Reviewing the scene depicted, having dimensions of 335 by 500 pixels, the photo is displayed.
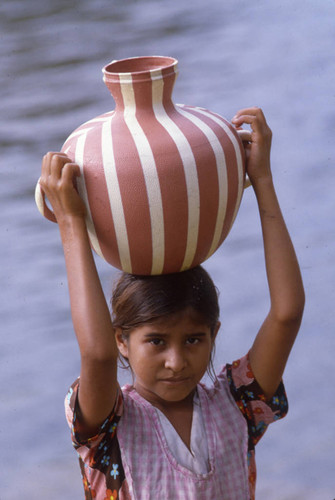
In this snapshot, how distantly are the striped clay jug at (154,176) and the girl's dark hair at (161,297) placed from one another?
123mm

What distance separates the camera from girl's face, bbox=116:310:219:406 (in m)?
1.40

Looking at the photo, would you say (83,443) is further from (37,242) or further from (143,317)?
(37,242)

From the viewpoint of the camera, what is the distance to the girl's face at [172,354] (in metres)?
1.40

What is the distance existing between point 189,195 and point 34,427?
1741 millimetres

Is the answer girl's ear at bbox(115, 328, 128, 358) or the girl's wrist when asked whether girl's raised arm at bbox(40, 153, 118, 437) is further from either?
girl's ear at bbox(115, 328, 128, 358)

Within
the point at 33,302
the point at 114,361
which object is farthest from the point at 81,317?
the point at 33,302

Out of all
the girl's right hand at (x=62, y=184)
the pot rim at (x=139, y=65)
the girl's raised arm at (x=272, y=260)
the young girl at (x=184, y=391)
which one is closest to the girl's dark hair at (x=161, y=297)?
the young girl at (x=184, y=391)

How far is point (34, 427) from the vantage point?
9.15ft

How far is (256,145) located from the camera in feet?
4.49

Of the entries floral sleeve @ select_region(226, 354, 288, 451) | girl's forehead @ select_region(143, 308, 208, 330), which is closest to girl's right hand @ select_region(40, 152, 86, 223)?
girl's forehead @ select_region(143, 308, 208, 330)

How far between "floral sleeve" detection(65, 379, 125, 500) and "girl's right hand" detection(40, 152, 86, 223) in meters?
0.29

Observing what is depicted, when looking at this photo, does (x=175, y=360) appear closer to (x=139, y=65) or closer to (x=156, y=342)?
(x=156, y=342)

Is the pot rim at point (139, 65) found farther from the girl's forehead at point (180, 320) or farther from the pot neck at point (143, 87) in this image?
the girl's forehead at point (180, 320)

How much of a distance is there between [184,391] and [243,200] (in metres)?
2.45
